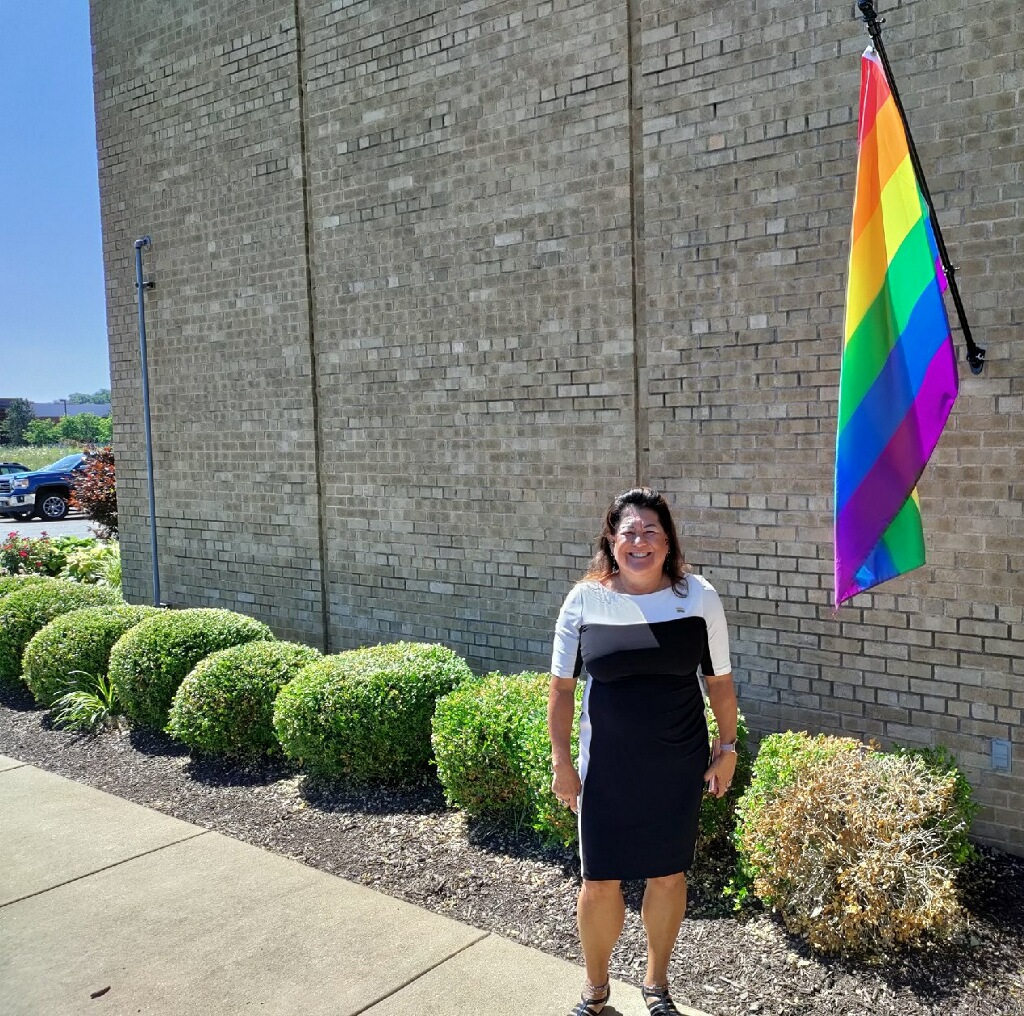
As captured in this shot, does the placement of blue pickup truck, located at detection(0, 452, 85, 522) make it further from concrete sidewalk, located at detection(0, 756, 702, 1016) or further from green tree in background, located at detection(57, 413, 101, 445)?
green tree in background, located at detection(57, 413, 101, 445)

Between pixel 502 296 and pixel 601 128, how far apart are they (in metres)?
1.23

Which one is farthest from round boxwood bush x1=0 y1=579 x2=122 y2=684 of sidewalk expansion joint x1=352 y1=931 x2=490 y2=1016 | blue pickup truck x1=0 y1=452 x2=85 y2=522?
blue pickup truck x1=0 y1=452 x2=85 y2=522

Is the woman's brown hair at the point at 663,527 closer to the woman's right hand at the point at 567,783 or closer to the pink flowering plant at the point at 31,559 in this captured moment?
the woman's right hand at the point at 567,783

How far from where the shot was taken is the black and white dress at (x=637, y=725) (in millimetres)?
3357

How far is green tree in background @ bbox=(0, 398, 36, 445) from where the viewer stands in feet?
273

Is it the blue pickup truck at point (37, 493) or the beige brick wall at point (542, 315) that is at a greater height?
the beige brick wall at point (542, 315)

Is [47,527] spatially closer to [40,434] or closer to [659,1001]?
[659,1001]

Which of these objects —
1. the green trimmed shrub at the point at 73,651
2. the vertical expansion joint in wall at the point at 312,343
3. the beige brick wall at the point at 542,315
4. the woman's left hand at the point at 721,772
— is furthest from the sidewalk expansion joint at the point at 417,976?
the green trimmed shrub at the point at 73,651

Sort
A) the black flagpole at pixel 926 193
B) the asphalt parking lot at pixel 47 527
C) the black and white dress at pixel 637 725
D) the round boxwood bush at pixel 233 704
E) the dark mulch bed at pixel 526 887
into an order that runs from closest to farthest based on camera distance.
Answer: the black and white dress at pixel 637 725
the dark mulch bed at pixel 526 887
the black flagpole at pixel 926 193
the round boxwood bush at pixel 233 704
the asphalt parking lot at pixel 47 527

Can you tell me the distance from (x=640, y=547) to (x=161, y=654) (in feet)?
15.3

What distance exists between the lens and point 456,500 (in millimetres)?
7223

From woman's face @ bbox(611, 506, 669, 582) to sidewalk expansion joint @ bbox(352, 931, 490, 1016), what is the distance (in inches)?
67.0

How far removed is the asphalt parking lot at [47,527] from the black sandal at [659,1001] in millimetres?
21484

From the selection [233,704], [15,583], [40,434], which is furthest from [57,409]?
[233,704]
